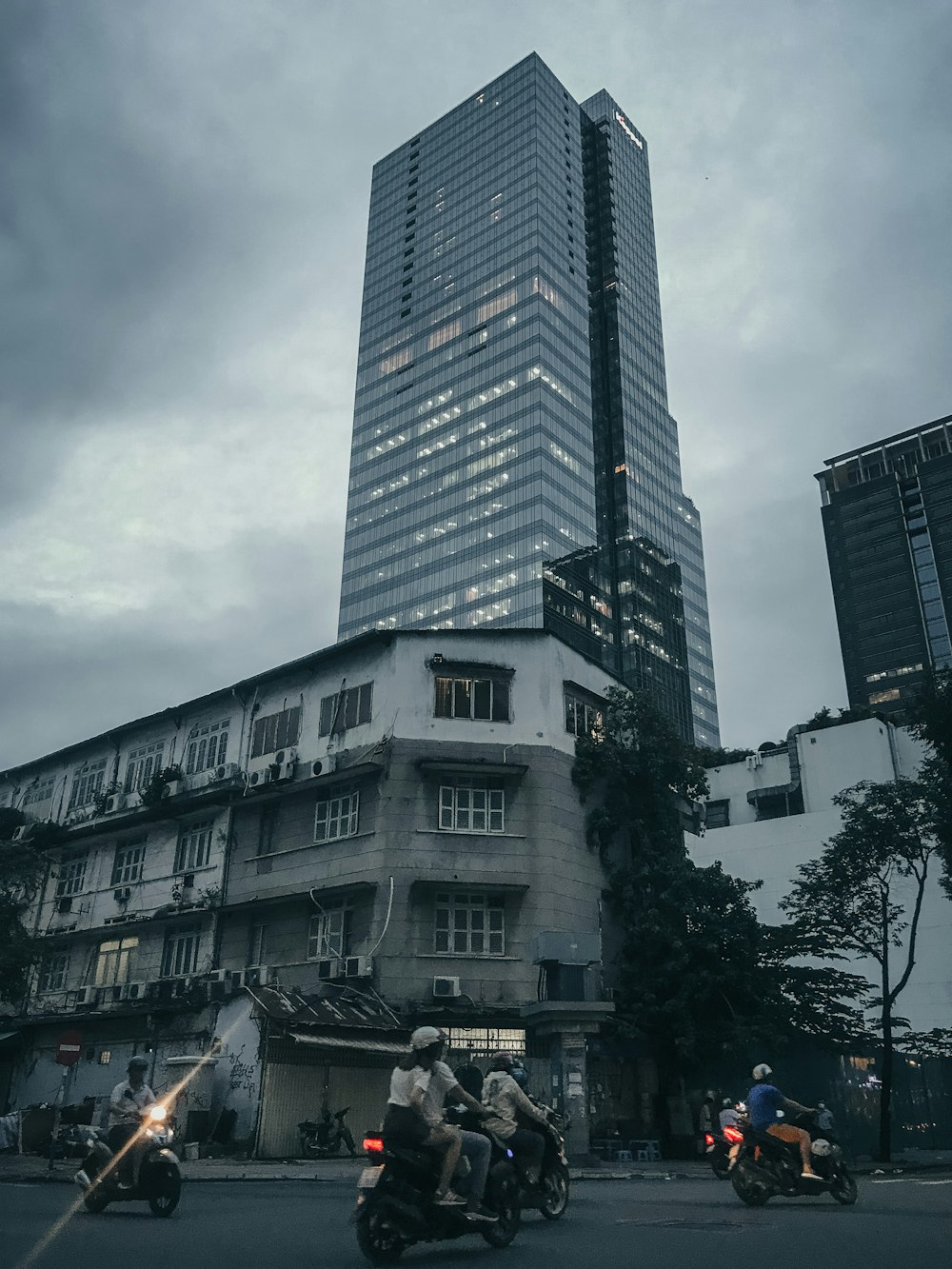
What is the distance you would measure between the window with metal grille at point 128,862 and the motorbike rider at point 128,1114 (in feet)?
85.4

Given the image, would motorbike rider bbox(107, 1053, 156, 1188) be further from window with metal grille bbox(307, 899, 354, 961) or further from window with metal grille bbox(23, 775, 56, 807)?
window with metal grille bbox(23, 775, 56, 807)

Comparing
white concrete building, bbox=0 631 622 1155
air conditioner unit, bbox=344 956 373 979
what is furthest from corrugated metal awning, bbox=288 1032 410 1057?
air conditioner unit, bbox=344 956 373 979

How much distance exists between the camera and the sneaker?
24.7 feet

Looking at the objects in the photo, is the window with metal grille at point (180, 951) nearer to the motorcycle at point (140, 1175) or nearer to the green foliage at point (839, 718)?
the motorcycle at point (140, 1175)

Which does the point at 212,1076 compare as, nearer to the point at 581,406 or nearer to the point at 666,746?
the point at 666,746

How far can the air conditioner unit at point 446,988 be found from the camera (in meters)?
27.8

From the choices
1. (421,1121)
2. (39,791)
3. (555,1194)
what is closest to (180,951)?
(39,791)

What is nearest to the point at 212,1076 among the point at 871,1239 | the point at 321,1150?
the point at 321,1150

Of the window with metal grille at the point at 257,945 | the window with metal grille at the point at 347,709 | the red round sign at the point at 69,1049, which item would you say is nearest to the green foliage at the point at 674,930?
the window with metal grille at the point at 347,709

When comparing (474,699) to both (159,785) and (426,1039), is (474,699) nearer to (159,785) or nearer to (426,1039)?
(159,785)

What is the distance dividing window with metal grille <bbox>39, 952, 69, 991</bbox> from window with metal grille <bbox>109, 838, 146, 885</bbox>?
11.7 ft

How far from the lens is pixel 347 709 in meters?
32.6

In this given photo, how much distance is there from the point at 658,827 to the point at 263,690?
560 inches

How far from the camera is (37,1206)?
11102mm
